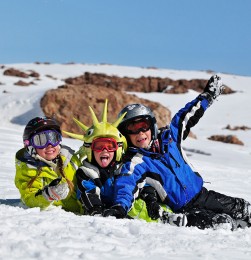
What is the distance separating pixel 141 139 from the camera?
5.46 metres

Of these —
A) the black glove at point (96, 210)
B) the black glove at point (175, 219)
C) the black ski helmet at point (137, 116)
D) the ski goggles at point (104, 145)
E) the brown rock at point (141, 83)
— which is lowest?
Result: the black glove at point (175, 219)

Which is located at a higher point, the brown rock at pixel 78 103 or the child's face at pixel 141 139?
the brown rock at pixel 78 103

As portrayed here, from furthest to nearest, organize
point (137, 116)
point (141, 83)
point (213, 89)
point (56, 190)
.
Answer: point (141, 83)
point (213, 89)
point (137, 116)
point (56, 190)

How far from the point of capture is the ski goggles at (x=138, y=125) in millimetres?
5516

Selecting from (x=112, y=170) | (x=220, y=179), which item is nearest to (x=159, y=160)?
(x=112, y=170)

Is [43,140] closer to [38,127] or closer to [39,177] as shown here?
[38,127]

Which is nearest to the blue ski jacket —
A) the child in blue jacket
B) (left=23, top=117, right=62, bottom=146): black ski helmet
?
the child in blue jacket

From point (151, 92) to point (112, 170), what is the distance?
3023 centimetres

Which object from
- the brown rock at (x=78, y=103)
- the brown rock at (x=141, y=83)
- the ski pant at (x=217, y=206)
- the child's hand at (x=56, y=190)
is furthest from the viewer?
the brown rock at (x=141, y=83)

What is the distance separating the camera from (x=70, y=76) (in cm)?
4016

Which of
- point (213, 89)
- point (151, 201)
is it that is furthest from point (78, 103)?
point (151, 201)

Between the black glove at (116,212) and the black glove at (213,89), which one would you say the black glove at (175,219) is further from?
the black glove at (213,89)

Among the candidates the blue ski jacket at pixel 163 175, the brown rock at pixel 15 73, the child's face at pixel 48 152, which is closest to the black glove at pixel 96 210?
the blue ski jacket at pixel 163 175

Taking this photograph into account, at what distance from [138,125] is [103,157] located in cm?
55
